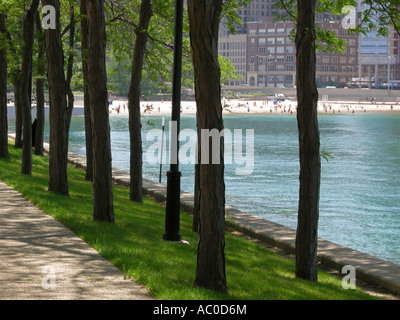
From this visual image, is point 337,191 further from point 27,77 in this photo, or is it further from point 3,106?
point 27,77

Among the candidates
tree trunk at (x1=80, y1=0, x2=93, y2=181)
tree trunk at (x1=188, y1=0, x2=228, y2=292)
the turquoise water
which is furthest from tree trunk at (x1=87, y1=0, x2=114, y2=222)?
the turquoise water

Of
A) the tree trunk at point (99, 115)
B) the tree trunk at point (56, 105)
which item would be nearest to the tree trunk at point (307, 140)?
the tree trunk at point (99, 115)

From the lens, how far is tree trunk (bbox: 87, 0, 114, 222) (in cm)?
1341

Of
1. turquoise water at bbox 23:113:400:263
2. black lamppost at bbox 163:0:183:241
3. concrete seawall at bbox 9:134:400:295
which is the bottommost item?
turquoise water at bbox 23:113:400:263

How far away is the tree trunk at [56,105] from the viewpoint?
16516 millimetres

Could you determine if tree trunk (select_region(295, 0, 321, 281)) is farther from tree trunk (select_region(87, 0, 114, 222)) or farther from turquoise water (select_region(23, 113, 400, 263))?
turquoise water (select_region(23, 113, 400, 263))

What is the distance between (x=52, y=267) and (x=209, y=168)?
2.33 meters

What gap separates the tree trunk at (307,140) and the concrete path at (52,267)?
3.42 metres

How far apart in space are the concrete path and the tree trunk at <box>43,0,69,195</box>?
4082mm

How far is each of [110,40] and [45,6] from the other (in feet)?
23.1

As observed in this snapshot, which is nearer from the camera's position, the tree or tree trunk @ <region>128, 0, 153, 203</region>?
the tree
